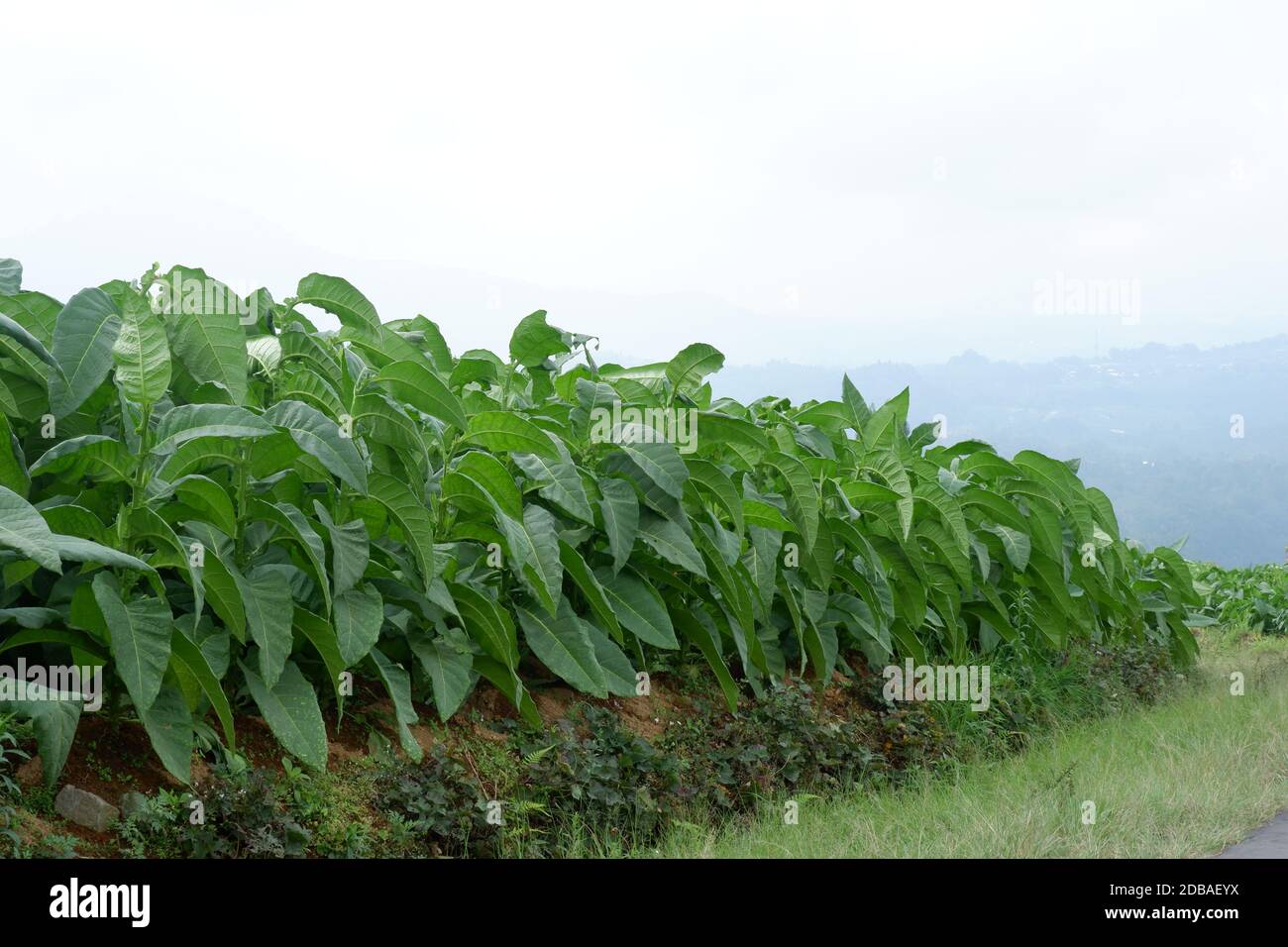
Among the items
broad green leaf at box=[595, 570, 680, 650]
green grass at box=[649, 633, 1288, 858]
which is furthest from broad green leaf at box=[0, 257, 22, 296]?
green grass at box=[649, 633, 1288, 858]

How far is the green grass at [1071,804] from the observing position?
329 cm

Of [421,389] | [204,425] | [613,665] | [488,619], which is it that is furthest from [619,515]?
[204,425]

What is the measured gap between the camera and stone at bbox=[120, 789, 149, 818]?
8.82 feet

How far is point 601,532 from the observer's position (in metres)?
4.12

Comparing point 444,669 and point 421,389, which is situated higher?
point 421,389

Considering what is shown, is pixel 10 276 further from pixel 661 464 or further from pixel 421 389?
pixel 661 464

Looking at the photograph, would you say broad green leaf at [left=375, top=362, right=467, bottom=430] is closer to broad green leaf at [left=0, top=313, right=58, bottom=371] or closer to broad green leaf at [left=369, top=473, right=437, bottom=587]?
broad green leaf at [left=369, top=473, right=437, bottom=587]

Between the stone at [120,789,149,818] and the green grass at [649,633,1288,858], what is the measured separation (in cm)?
132

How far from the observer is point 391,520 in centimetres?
326

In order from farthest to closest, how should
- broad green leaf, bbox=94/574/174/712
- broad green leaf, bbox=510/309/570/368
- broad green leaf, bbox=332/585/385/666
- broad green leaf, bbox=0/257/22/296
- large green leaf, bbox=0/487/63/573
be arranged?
broad green leaf, bbox=510/309/570/368 < broad green leaf, bbox=0/257/22/296 < broad green leaf, bbox=332/585/385/666 < broad green leaf, bbox=94/574/174/712 < large green leaf, bbox=0/487/63/573

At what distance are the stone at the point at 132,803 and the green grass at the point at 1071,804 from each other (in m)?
1.32

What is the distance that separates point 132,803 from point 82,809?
100 millimetres

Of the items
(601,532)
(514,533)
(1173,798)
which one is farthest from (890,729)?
(514,533)
